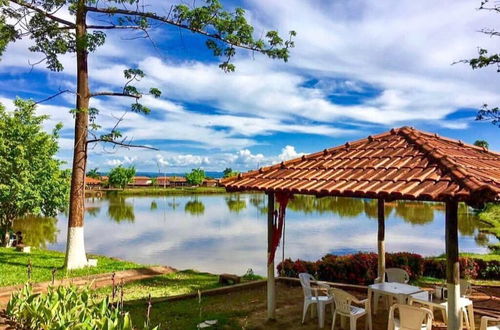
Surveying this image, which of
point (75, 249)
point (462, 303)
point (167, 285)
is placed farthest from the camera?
point (75, 249)

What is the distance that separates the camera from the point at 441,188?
5.02 meters

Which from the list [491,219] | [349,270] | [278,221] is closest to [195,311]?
[278,221]

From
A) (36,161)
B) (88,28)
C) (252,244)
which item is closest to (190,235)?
(252,244)

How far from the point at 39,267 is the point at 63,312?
8662 mm

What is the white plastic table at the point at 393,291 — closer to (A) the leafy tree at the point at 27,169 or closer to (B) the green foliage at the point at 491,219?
(A) the leafy tree at the point at 27,169

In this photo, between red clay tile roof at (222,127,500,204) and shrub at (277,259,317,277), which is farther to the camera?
shrub at (277,259,317,277)

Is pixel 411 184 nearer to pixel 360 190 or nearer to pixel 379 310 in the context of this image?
pixel 360 190

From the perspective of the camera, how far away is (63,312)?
17.2 feet

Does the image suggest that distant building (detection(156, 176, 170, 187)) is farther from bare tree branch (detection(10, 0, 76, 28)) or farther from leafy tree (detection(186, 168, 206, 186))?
bare tree branch (detection(10, 0, 76, 28))

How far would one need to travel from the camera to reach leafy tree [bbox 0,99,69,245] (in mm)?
18375

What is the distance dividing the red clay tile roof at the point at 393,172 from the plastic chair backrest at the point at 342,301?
5.59 feet

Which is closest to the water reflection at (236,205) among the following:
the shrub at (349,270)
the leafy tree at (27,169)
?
the leafy tree at (27,169)

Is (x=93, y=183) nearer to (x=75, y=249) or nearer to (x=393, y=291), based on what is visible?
(x=75, y=249)

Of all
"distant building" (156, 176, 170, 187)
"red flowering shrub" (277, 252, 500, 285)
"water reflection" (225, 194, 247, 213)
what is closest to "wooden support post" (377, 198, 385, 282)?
"red flowering shrub" (277, 252, 500, 285)
